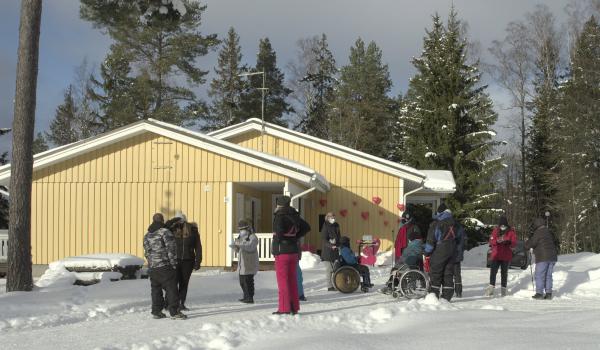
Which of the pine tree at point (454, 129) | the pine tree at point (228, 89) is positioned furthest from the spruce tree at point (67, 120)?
the pine tree at point (454, 129)

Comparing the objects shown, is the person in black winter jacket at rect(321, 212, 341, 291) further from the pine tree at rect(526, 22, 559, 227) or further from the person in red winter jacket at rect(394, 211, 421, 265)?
the pine tree at rect(526, 22, 559, 227)

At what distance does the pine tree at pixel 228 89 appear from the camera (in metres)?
50.4

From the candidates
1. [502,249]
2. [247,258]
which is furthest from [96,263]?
[502,249]

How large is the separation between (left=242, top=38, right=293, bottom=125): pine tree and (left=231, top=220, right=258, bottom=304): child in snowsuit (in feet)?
127

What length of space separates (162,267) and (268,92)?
1696 inches

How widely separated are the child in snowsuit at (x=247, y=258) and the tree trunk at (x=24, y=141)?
3.90 m

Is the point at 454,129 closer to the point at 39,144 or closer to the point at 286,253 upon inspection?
the point at 286,253

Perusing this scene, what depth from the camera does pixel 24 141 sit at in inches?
500

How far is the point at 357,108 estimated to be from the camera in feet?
166

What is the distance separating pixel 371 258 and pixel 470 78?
1773cm

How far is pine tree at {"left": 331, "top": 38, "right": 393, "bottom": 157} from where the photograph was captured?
4834 centimetres

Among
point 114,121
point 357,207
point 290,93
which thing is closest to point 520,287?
point 357,207

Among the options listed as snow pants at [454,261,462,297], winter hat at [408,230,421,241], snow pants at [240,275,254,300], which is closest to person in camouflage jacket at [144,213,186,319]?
snow pants at [240,275,254,300]

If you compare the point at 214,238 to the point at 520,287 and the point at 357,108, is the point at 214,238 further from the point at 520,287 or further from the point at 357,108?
the point at 357,108
